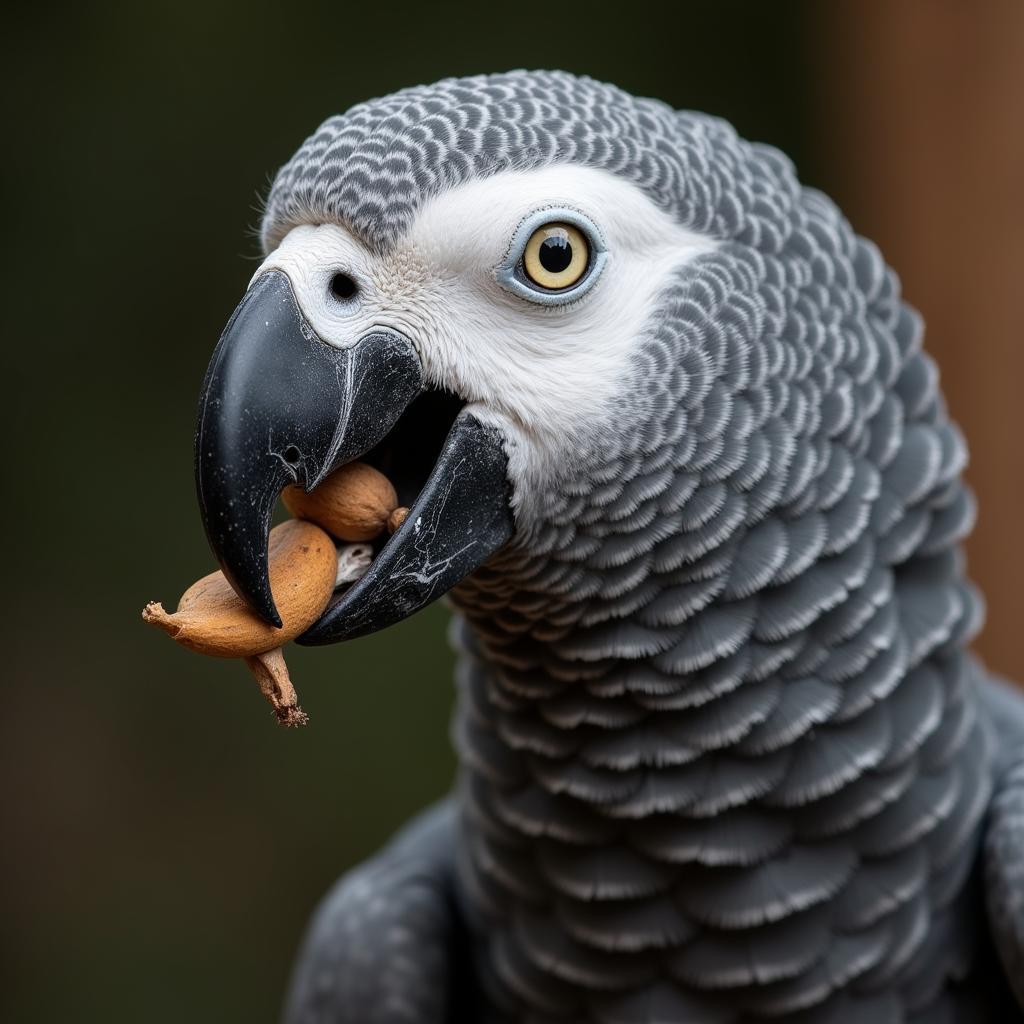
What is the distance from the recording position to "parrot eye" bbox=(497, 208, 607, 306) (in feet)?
3.69

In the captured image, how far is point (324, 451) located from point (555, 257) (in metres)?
0.29

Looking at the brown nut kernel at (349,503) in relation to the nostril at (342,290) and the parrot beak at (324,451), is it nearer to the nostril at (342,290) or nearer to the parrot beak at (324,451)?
the parrot beak at (324,451)

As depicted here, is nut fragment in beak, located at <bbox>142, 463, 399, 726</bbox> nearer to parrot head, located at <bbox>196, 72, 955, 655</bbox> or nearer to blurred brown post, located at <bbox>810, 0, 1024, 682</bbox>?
parrot head, located at <bbox>196, 72, 955, 655</bbox>

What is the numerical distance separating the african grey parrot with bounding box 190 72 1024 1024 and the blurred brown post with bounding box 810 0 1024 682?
A: 1659 mm

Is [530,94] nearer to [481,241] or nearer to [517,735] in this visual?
[481,241]

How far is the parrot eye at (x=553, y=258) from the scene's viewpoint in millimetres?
1125

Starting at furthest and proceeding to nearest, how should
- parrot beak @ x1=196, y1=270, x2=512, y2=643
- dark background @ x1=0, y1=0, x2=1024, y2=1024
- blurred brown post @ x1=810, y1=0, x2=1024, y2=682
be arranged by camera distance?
1. dark background @ x1=0, y1=0, x2=1024, y2=1024
2. blurred brown post @ x1=810, y1=0, x2=1024, y2=682
3. parrot beak @ x1=196, y1=270, x2=512, y2=643

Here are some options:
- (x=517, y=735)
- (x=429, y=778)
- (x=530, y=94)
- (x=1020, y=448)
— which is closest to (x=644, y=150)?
(x=530, y=94)

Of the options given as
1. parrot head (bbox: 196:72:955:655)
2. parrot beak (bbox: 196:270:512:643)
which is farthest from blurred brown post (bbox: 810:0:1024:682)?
parrot beak (bbox: 196:270:512:643)

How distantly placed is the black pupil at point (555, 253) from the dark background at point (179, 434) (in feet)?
7.43

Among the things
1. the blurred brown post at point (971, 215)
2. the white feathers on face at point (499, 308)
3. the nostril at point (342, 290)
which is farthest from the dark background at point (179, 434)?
the nostril at point (342, 290)

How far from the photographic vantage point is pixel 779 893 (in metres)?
1.34

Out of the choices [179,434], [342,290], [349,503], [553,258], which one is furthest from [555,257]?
[179,434]

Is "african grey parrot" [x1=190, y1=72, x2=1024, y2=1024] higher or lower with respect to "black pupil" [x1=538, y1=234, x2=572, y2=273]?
lower
